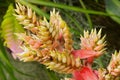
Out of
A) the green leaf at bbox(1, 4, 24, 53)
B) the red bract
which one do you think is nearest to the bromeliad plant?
the red bract

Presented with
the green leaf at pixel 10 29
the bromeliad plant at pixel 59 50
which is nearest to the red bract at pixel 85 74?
the bromeliad plant at pixel 59 50

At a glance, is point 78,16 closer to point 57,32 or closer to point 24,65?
point 24,65

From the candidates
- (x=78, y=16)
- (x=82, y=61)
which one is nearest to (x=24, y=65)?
(x=78, y=16)

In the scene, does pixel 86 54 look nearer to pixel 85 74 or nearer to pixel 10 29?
pixel 85 74

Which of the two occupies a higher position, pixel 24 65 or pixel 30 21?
pixel 30 21

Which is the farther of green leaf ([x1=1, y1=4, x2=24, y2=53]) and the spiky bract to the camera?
green leaf ([x1=1, y1=4, x2=24, y2=53])

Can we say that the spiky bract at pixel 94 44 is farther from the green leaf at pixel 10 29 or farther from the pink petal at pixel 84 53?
the green leaf at pixel 10 29

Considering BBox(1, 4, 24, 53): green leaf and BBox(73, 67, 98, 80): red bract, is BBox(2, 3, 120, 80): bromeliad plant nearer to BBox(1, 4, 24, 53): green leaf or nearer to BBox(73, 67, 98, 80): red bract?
BBox(73, 67, 98, 80): red bract

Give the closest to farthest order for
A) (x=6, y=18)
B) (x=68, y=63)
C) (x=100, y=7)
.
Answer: (x=68, y=63)
(x=6, y=18)
(x=100, y=7)
